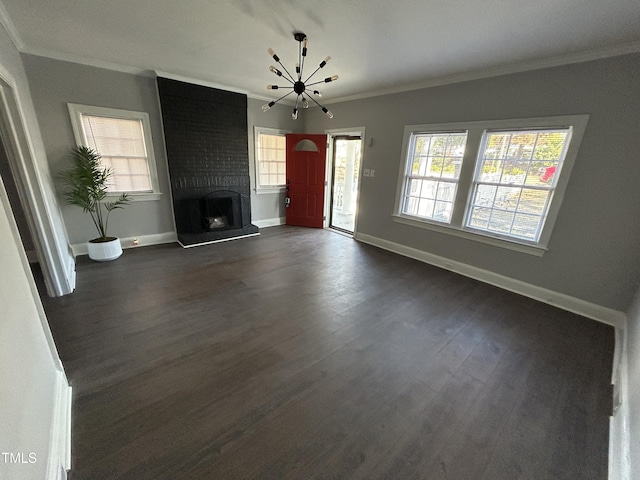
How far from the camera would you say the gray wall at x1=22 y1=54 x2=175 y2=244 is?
330cm

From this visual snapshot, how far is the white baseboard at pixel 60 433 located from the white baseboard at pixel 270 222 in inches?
171

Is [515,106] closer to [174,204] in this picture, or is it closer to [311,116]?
[311,116]

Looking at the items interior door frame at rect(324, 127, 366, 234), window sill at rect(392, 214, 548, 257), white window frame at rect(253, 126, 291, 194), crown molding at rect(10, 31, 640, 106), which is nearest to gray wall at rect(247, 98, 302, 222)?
white window frame at rect(253, 126, 291, 194)

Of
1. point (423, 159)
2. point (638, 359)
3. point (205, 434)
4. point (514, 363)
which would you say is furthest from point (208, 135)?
point (638, 359)

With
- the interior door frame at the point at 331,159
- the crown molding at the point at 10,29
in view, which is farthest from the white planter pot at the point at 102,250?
the interior door frame at the point at 331,159

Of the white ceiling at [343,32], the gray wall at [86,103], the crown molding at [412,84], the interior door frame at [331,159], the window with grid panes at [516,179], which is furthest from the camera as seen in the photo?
the interior door frame at [331,159]

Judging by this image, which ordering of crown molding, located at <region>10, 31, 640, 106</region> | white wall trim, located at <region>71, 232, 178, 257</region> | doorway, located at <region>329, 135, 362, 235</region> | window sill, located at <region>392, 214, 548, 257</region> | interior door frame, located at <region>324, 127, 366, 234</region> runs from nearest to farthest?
crown molding, located at <region>10, 31, 640, 106</region>, window sill, located at <region>392, 214, 548, 257</region>, white wall trim, located at <region>71, 232, 178, 257</region>, interior door frame, located at <region>324, 127, 366, 234</region>, doorway, located at <region>329, 135, 362, 235</region>

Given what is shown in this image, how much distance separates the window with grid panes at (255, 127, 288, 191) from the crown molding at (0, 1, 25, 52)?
3.17 meters

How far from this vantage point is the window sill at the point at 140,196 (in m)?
3.98

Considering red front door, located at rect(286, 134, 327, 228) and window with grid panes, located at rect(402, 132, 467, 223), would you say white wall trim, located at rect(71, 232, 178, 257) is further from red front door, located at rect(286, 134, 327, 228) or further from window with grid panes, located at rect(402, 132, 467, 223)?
window with grid panes, located at rect(402, 132, 467, 223)

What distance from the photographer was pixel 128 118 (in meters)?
3.90

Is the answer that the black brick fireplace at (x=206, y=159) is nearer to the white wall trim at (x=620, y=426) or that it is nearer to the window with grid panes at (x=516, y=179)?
the window with grid panes at (x=516, y=179)

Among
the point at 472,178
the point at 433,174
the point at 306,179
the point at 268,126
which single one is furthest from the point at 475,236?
the point at 268,126

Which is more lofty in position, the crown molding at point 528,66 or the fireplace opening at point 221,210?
the crown molding at point 528,66
